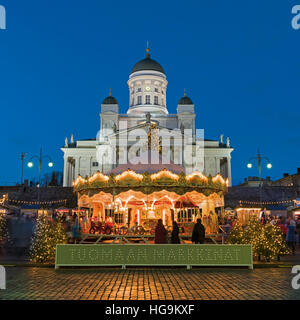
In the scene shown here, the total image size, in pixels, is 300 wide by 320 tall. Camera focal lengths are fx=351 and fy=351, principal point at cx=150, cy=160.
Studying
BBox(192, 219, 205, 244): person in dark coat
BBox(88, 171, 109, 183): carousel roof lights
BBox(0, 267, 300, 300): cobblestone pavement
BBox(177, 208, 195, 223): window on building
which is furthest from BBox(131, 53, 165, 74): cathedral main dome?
BBox(0, 267, 300, 300): cobblestone pavement

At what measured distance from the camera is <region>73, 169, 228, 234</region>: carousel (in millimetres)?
17344

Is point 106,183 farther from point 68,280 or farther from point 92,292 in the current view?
point 92,292

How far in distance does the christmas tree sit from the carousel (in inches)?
133

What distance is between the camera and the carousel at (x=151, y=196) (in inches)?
683

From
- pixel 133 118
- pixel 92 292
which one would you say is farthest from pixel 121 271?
pixel 133 118

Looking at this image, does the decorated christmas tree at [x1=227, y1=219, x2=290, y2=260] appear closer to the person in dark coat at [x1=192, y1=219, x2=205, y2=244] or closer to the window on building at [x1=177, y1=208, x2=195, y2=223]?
the person in dark coat at [x1=192, y1=219, x2=205, y2=244]

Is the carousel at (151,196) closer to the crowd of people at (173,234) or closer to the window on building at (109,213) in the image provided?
the window on building at (109,213)

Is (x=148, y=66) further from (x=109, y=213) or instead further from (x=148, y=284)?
(x=148, y=284)

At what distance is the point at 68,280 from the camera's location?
10625 millimetres

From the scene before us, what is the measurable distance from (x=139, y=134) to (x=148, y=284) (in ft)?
175

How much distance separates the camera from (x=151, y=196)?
66.2ft

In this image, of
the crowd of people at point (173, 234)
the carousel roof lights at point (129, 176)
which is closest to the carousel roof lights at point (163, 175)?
the carousel roof lights at point (129, 176)

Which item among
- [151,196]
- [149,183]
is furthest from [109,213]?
[149,183]
